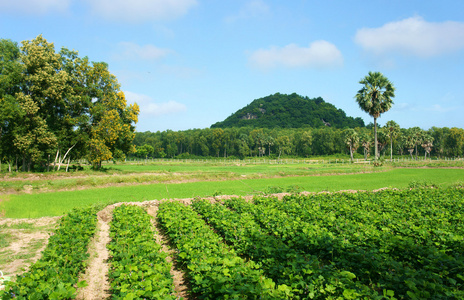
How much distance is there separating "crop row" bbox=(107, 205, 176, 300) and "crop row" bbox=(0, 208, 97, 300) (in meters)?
0.78

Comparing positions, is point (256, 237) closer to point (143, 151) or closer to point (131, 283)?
point (131, 283)

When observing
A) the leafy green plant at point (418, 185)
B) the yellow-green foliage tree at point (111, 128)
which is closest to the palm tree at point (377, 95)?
the leafy green plant at point (418, 185)

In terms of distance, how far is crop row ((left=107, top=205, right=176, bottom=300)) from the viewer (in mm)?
5145

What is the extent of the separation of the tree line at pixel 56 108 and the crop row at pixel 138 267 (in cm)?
2597

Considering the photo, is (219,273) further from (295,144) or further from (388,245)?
(295,144)


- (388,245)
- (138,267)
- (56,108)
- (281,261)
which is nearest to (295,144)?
(56,108)

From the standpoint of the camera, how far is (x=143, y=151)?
106 meters

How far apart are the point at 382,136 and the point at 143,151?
8272 cm

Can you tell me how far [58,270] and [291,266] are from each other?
5.35 metres

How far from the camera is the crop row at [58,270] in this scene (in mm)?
4961

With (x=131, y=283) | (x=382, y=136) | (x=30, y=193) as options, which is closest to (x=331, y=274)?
(x=131, y=283)

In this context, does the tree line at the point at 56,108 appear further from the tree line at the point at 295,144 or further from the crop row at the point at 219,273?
the tree line at the point at 295,144

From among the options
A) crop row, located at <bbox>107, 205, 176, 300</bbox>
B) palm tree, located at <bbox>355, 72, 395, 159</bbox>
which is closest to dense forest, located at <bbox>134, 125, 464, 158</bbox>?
palm tree, located at <bbox>355, 72, 395, 159</bbox>

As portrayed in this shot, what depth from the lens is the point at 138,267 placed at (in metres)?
6.29
